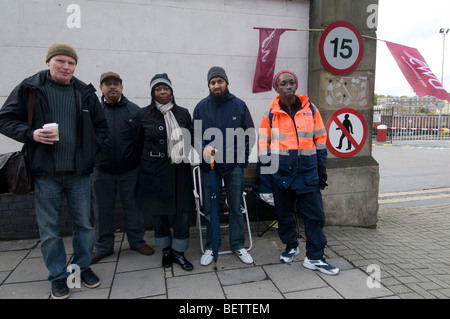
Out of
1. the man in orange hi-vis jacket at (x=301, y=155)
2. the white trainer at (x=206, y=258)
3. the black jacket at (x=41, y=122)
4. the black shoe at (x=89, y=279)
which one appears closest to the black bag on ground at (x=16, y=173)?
the black jacket at (x=41, y=122)

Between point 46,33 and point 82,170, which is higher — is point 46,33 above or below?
above

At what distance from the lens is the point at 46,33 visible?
3896 mm

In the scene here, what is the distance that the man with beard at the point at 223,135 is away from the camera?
3.30 metres

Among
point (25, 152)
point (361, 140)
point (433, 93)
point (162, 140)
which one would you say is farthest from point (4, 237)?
point (433, 93)

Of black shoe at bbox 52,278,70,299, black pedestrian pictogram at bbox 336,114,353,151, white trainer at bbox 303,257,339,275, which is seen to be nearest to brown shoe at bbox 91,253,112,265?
black shoe at bbox 52,278,70,299

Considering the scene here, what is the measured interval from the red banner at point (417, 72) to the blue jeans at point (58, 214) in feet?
13.9

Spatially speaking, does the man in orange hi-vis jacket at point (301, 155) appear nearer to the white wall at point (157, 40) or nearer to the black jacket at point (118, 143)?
the white wall at point (157, 40)

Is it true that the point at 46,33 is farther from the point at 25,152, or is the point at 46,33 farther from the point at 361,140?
the point at 361,140

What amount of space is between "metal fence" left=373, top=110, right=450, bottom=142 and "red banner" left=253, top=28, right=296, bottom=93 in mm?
19721

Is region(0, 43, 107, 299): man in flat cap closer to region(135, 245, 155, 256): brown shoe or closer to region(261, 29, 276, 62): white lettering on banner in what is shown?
region(135, 245, 155, 256): brown shoe

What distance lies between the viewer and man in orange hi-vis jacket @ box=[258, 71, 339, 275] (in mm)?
3215

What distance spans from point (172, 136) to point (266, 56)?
198 centimetres

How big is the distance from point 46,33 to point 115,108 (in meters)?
1.49
